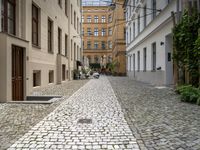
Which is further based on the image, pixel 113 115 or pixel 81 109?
pixel 81 109

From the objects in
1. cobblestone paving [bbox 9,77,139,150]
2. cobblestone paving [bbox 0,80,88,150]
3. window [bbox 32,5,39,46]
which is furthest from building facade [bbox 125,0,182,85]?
cobblestone paving [bbox 0,80,88,150]

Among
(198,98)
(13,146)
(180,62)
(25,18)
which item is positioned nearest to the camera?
(13,146)

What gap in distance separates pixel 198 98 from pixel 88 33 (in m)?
71.5

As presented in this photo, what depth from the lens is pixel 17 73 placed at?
11.2m

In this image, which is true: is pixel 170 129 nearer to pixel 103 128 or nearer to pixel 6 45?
pixel 103 128

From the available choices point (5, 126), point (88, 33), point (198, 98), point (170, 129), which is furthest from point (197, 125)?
point (88, 33)

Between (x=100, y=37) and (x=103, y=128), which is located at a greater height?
(x=100, y=37)

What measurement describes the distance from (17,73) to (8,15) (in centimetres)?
303

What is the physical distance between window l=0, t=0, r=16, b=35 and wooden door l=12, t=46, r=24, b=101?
53.9 inches

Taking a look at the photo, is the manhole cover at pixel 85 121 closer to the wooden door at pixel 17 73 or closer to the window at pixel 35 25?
the wooden door at pixel 17 73

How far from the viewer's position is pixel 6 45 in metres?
9.65

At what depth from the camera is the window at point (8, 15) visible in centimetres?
1182

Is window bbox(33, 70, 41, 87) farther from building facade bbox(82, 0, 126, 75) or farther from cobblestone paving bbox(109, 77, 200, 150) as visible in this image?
building facade bbox(82, 0, 126, 75)

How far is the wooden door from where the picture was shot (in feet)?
35.6
